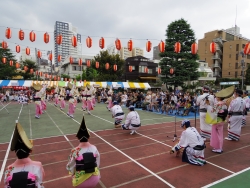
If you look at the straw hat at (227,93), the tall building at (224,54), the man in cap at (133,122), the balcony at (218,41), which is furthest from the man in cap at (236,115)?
the balcony at (218,41)

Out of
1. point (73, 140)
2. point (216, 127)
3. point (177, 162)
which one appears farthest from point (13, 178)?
A: point (216, 127)

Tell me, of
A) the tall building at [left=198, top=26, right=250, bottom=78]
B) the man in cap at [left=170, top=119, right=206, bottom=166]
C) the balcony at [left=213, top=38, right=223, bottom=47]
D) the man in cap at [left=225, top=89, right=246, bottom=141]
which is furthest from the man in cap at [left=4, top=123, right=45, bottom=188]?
the balcony at [left=213, top=38, right=223, bottom=47]

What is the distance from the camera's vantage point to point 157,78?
4275 centimetres

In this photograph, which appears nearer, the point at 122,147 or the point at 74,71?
the point at 122,147

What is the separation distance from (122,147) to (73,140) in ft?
7.34

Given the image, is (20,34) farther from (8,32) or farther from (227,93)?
(227,93)

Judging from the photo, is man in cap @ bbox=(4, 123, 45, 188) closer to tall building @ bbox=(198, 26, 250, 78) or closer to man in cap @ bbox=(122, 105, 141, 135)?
man in cap @ bbox=(122, 105, 141, 135)

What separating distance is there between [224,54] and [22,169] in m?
50.7

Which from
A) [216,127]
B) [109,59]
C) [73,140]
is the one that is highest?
[109,59]

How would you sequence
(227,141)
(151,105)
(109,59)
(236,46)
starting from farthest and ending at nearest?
(236,46), (109,59), (151,105), (227,141)

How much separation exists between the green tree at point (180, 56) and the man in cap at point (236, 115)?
18.0 m

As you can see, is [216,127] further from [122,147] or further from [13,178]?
[13,178]

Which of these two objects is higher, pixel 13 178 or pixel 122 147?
pixel 13 178

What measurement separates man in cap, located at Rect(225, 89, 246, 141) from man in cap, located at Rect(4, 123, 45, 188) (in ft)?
24.1
